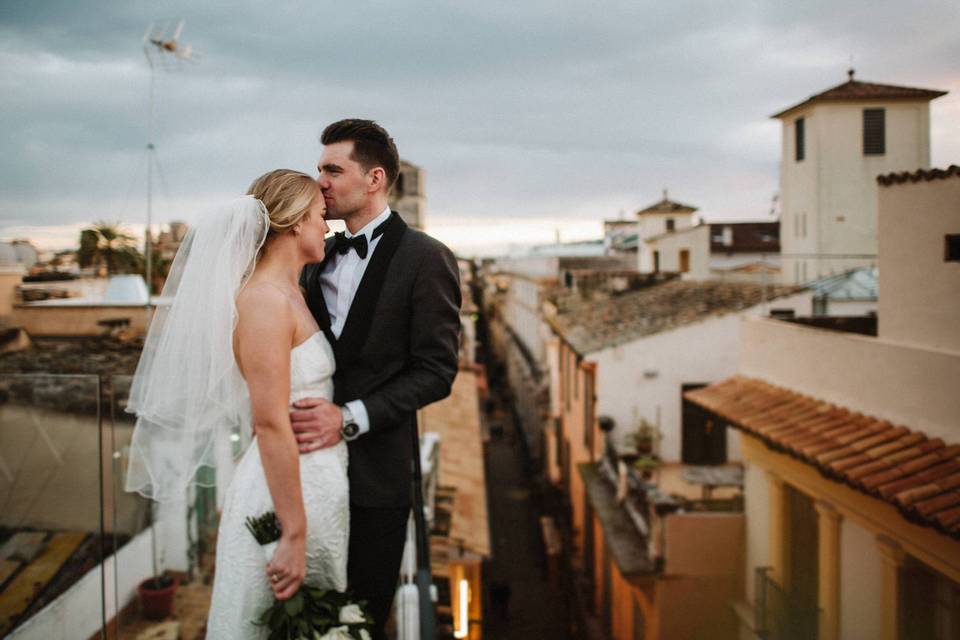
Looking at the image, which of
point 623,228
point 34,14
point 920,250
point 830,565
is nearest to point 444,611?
point 830,565

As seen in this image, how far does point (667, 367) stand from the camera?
14.9 m

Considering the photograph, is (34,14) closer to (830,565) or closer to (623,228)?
(830,565)

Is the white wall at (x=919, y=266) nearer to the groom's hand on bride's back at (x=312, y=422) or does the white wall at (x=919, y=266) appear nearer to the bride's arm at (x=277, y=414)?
the groom's hand on bride's back at (x=312, y=422)

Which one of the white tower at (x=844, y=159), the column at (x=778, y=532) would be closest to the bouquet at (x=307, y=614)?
the column at (x=778, y=532)

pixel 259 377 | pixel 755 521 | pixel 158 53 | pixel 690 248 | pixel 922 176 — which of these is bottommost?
pixel 755 521

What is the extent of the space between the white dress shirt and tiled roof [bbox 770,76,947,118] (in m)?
28.6

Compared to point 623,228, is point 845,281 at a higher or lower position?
lower

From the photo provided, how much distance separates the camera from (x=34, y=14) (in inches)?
291

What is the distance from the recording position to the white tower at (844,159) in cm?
2688

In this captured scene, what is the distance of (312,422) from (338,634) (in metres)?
0.62

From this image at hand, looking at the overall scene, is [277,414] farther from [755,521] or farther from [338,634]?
[755,521]

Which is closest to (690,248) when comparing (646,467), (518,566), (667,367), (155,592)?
(518,566)

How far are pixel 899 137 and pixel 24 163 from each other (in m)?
27.1

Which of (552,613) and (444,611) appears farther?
(552,613)
